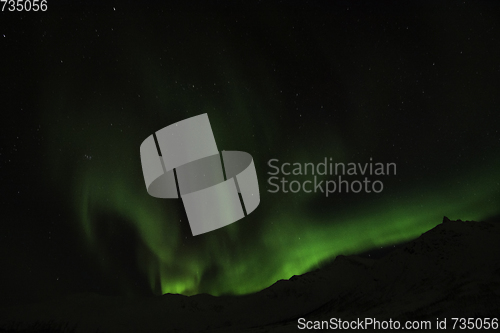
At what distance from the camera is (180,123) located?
29.4 meters

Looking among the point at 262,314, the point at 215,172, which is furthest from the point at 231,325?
the point at 215,172

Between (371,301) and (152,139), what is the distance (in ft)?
579

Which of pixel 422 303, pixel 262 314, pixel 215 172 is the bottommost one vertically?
pixel 262 314

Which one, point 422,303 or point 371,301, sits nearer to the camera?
point 422,303

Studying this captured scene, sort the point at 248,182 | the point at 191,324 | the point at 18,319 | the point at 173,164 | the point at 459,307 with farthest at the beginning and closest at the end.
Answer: the point at 191,324, the point at 18,319, the point at 459,307, the point at 248,182, the point at 173,164

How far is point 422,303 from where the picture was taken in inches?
4692

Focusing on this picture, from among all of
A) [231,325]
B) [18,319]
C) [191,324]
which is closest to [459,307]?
[231,325]

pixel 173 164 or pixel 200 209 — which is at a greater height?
pixel 173 164

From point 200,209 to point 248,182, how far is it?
394 cm

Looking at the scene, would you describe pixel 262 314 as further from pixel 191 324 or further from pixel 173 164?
pixel 173 164

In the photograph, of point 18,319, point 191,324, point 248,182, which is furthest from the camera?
point 191,324
